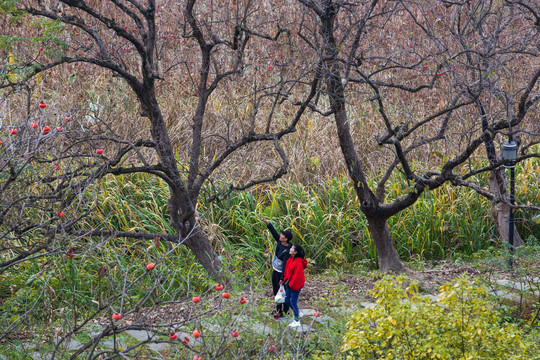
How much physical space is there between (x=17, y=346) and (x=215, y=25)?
8973 mm

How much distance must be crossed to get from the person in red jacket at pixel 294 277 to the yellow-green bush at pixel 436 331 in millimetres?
1462

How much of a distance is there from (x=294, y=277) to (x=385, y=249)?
2.12 metres

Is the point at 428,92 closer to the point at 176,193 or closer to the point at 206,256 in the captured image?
the point at 206,256

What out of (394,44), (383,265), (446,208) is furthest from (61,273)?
(394,44)

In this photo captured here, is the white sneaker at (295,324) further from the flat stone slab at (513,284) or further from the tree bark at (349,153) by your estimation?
the flat stone slab at (513,284)

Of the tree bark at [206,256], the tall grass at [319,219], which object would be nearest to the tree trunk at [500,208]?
the tall grass at [319,219]

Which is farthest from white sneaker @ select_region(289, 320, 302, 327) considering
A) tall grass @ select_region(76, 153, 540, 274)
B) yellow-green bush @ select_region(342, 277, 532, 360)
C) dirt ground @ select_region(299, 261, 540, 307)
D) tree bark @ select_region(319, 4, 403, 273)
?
tree bark @ select_region(319, 4, 403, 273)

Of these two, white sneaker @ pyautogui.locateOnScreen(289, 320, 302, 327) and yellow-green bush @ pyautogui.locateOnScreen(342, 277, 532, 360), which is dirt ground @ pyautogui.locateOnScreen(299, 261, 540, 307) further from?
yellow-green bush @ pyautogui.locateOnScreen(342, 277, 532, 360)

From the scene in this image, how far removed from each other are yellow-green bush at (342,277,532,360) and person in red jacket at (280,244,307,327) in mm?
1462

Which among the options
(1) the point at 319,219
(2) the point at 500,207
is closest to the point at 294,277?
(1) the point at 319,219

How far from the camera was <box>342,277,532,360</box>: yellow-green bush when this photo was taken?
4.24 metres

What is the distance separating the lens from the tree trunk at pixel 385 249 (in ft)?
25.1

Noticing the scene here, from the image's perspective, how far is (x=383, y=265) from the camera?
7.80 meters

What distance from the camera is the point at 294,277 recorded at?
6.09m
